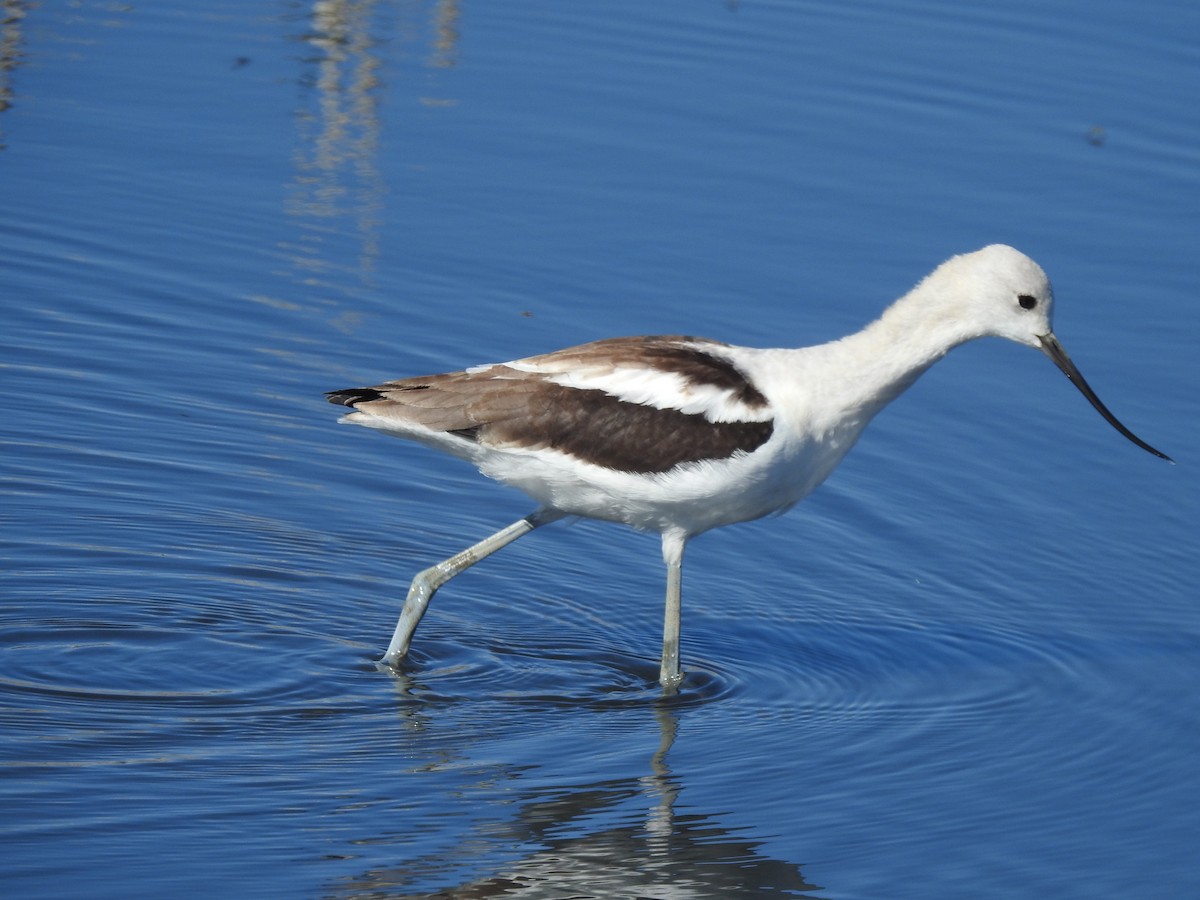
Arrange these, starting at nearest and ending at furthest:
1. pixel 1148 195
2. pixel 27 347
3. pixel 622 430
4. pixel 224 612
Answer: pixel 622 430 < pixel 224 612 < pixel 27 347 < pixel 1148 195

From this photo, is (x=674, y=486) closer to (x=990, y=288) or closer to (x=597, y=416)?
(x=597, y=416)

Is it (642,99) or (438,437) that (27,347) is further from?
(642,99)

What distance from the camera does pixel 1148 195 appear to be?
1264cm

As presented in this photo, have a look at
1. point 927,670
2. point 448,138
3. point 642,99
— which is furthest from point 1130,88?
point 927,670

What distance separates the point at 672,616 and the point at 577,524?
1.80 metres

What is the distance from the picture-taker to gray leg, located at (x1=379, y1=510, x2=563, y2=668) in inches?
324

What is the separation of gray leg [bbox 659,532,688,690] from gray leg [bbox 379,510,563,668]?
0.51 meters

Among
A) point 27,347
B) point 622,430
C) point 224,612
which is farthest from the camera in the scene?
point 27,347

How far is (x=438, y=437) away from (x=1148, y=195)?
6.31 metres

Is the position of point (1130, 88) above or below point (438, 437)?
above

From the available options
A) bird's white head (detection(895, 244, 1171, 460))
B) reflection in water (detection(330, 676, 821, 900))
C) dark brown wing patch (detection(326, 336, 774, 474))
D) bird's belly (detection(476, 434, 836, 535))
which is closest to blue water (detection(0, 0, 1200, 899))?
reflection in water (detection(330, 676, 821, 900))

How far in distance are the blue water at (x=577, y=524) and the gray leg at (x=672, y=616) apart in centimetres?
10

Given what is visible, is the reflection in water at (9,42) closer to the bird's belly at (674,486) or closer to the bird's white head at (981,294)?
the bird's belly at (674,486)

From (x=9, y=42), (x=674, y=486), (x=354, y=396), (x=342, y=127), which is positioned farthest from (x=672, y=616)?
(x=9, y=42)
